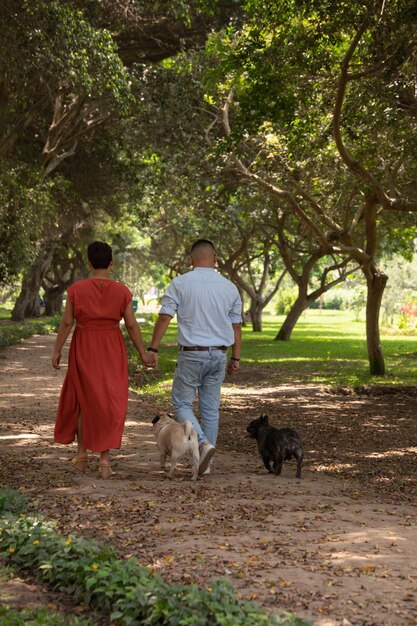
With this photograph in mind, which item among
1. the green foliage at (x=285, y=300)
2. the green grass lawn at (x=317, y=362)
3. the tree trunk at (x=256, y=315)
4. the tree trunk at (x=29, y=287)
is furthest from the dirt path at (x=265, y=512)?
the green foliage at (x=285, y=300)

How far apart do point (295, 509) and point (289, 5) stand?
770 centimetres

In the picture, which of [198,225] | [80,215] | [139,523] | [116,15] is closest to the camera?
[139,523]

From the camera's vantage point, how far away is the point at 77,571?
16.1 ft

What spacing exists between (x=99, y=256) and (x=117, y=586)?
382 cm

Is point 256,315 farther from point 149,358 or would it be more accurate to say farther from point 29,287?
point 149,358

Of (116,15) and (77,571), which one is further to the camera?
(116,15)

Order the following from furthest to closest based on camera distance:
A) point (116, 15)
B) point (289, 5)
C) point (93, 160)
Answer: point (93, 160) → point (116, 15) → point (289, 5)

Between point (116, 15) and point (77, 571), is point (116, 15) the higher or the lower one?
the higher one

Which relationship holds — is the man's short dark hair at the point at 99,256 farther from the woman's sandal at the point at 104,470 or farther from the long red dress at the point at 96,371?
the woman's sandal at the point at 104,470

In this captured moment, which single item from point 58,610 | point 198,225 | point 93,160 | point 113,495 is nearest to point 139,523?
point 113,495

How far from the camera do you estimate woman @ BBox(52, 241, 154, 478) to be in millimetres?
7855

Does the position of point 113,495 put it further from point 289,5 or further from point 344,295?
point 344,295

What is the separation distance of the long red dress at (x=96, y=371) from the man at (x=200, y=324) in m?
0.38

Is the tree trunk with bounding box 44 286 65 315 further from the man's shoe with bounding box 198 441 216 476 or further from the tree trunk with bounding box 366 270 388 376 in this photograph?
the man's shoe with bounding box 198 441 216 476
